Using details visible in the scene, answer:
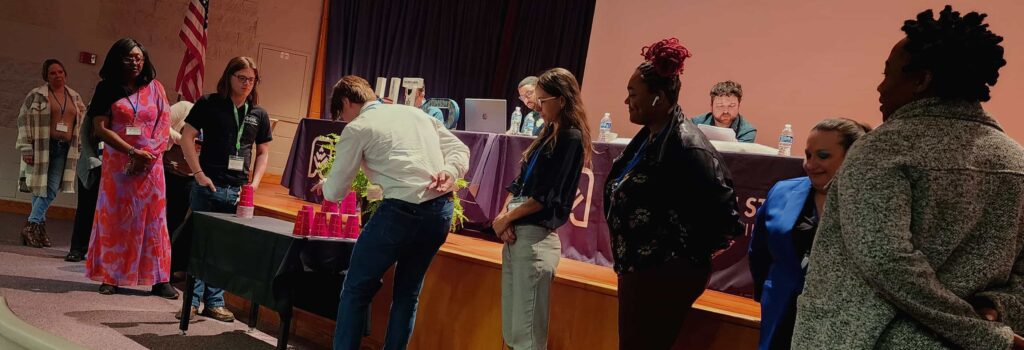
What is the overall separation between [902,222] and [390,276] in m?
3.16

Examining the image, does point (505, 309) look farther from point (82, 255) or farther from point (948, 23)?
point (82, 255)

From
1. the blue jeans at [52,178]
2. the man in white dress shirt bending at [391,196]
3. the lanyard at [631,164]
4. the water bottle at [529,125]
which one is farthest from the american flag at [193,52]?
the lanyard at [631,164]

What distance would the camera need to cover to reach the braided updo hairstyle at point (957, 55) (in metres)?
1.36

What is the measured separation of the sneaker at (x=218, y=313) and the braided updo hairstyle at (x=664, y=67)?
9.86 feet

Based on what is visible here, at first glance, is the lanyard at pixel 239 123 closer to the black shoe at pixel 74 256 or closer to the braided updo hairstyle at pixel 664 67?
the black shoe at pixel 74 256

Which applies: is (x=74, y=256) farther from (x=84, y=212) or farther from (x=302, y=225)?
(x=302, y=225)

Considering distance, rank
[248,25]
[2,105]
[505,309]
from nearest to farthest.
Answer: [505,309]
[2,105]
[248,25]

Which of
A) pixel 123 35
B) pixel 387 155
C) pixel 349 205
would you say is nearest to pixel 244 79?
pixel 349 205

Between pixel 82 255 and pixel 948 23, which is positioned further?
pixel 82 255

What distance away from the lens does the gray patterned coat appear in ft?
4.24

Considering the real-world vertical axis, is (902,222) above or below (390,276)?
above

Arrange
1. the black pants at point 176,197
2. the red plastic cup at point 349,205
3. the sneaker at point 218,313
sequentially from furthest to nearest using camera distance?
the black pants at point 176,197
the sneaker at point 218,313
the red plastic cup at point 349,205

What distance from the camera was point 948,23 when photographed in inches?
54.6

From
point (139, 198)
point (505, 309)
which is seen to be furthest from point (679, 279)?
point (139, 198)
